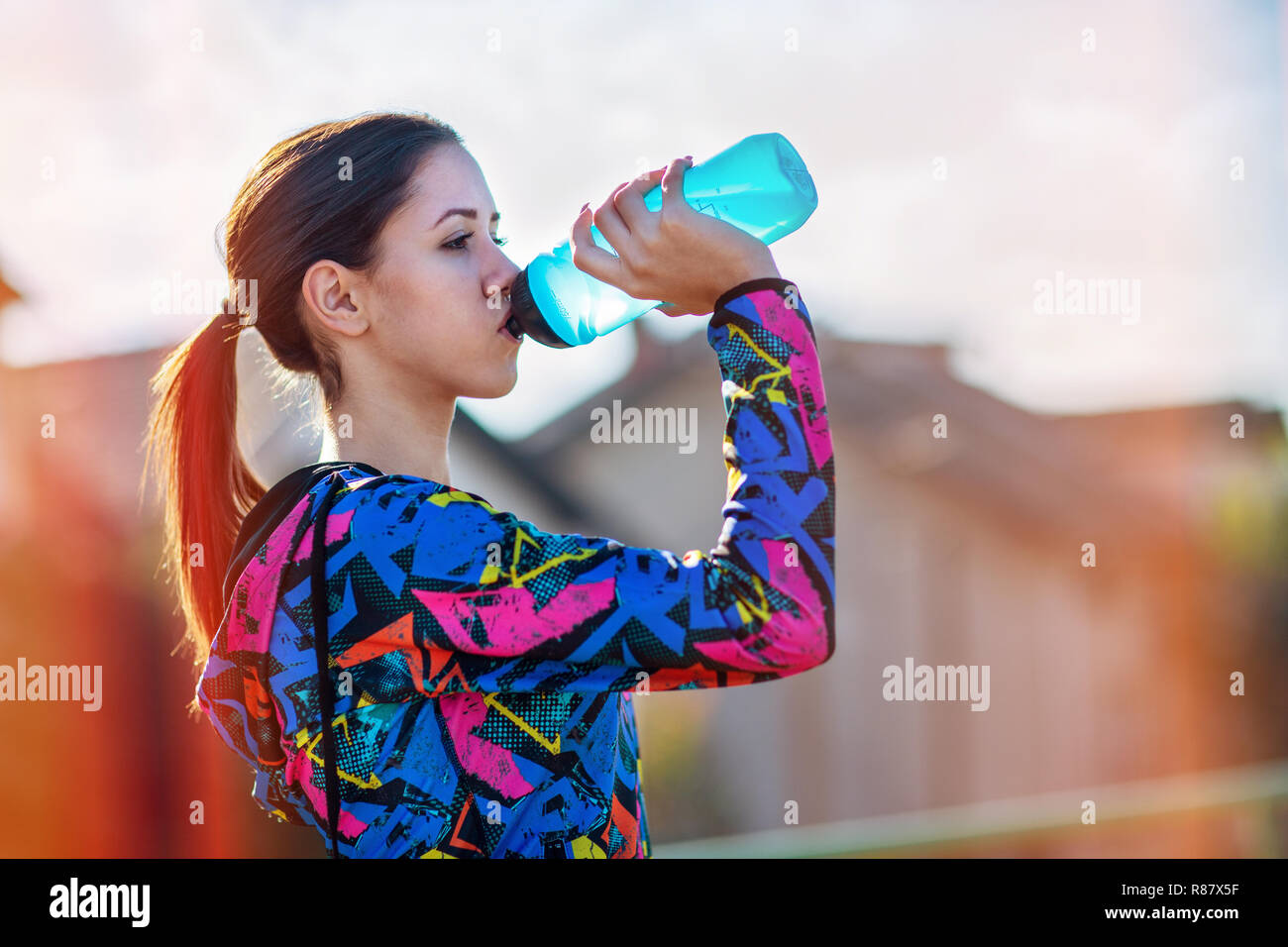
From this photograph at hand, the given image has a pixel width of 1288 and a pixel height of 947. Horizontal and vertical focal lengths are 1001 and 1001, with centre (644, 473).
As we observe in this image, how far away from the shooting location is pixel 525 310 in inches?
57.5

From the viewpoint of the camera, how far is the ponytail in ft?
5.20

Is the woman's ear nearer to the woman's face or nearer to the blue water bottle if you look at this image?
the woman's face

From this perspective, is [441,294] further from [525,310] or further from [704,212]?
[704,212]

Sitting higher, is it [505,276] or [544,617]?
[505,276]

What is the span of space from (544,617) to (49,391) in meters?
5.71

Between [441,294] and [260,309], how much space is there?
33 cm

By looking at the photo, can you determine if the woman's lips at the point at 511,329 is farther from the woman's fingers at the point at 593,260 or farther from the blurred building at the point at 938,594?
the blurred building at the point at 938,594

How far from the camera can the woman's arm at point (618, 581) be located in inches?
40.4

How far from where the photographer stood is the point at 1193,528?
35.7 ft

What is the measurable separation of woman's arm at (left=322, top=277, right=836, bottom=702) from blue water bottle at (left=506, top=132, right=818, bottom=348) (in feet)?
1.37

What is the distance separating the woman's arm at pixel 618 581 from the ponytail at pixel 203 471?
1.87 feet

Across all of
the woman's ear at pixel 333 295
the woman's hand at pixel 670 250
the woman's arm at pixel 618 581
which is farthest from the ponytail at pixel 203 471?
the woman's hand at pixel 670 250
